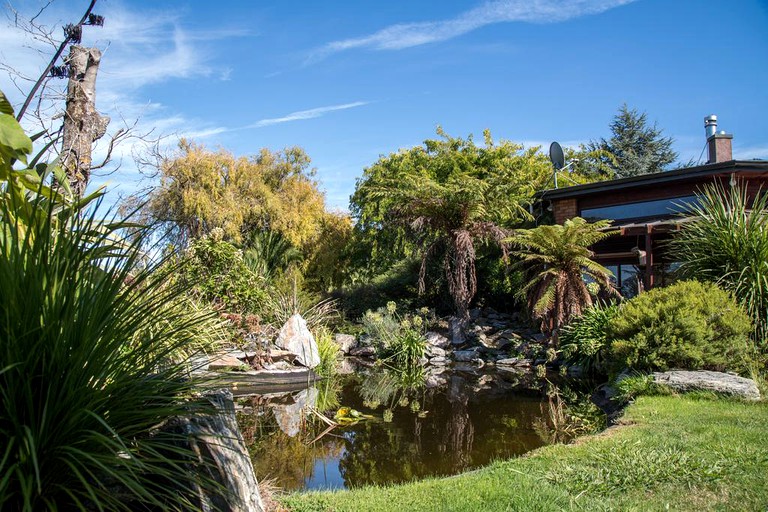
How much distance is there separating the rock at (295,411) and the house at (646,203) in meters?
8.27

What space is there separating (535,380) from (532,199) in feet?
24.9

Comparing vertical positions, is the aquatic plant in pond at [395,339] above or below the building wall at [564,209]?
below

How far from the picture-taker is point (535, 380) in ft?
36.6

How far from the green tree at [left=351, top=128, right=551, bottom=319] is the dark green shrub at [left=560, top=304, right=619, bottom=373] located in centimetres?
404

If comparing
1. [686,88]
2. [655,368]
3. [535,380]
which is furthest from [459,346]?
[686,88]

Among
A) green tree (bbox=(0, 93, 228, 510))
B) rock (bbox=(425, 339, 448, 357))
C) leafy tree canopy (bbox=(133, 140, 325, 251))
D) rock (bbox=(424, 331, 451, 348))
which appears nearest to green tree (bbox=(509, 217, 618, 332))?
rock (bbox=(425, 339, 448, 357))

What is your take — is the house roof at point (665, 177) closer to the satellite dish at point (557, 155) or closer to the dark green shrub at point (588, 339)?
the satellite dish at point (557, 155)

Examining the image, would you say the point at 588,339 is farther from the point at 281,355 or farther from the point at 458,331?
the point at 281,355


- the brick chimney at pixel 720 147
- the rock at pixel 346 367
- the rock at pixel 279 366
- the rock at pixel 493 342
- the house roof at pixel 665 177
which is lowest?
the rock at pixel 346 367

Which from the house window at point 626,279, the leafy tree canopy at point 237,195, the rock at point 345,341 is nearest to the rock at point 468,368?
the rock at point 345,341

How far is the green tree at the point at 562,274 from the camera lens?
1212cm

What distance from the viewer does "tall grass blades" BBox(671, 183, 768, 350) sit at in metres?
8.73

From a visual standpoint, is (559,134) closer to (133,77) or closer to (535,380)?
(535,380)

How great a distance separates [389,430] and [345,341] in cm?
807
